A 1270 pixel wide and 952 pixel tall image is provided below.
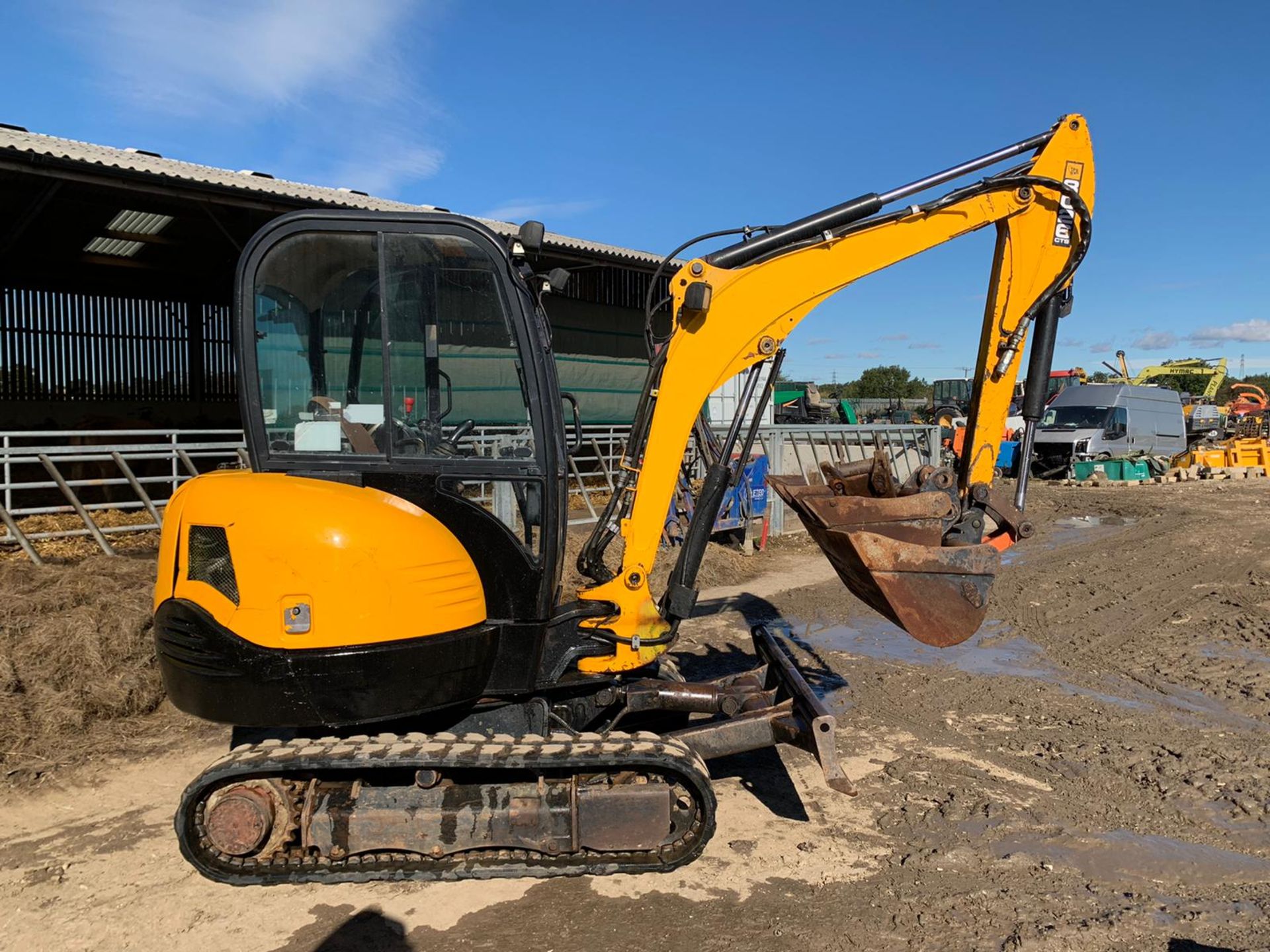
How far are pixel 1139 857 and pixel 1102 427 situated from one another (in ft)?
71.5

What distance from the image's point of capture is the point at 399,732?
14.0 feet

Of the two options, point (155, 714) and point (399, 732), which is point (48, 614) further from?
point (399, 732)

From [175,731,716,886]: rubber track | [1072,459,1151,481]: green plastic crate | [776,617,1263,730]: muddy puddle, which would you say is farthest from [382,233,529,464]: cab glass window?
[1072,459,1151,481]: green plastic crate

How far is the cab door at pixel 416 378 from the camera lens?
155 inches

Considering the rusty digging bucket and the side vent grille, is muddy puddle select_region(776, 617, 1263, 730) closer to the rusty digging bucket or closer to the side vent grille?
the rusty digging bucket

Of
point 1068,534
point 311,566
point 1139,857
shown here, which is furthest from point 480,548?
point 1068,534

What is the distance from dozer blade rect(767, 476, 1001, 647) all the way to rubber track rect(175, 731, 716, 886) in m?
1.19

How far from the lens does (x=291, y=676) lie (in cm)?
362

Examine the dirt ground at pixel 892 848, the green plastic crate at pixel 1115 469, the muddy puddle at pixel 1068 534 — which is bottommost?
the dirt ground at pixel 892 848

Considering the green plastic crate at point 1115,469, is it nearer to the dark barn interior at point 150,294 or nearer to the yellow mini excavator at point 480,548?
the dark barn interior at point 150,294

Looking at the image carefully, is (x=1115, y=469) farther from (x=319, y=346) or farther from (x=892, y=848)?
(x=319, y=346)

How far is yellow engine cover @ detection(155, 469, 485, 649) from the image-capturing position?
3570 millimetres

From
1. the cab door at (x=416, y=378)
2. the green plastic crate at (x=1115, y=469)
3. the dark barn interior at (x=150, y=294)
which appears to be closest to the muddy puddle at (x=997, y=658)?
the cab door at (x=416, y=378)

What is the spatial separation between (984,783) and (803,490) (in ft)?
6.35
